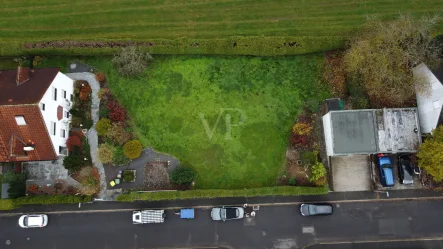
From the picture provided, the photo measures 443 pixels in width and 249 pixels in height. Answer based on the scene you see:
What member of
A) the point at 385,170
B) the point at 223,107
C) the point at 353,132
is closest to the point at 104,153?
the point at 223,107

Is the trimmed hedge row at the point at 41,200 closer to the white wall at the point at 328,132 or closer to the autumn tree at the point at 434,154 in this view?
the white wall at the point at 328,132

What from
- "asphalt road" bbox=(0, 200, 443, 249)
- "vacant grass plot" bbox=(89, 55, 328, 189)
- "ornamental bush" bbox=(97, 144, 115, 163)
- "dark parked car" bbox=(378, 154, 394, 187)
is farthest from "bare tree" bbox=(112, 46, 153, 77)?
"dark parked car" bbox=(378, 154, 394, 187)

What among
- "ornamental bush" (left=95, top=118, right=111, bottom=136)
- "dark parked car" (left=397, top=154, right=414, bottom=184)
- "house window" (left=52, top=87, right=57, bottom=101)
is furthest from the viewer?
"ornamental bush" (left=95, top=118, right=111, bottom=136)

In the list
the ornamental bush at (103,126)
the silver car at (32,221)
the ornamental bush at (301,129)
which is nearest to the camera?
the silver car at (32,221)

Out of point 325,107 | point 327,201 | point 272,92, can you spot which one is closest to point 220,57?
point 272,92

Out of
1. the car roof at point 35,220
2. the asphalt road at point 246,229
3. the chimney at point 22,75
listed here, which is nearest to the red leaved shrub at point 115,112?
the chimney at point 22,75

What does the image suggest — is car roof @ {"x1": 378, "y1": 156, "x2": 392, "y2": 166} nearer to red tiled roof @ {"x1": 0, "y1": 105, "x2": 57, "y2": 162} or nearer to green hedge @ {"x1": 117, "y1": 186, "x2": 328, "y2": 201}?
green hedge @ {"x1": 117, "y1": 186, "x2": 328, "y2": 201}

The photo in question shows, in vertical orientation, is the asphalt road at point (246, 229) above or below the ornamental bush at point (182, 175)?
below

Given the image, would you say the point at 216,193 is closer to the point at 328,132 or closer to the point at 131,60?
the point at 328,132
